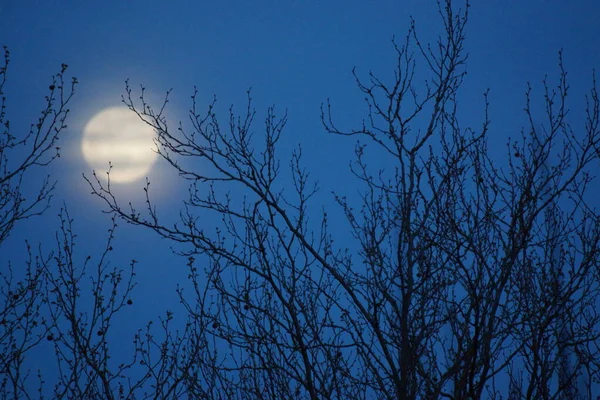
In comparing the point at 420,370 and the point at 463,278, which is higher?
the point at 463,278

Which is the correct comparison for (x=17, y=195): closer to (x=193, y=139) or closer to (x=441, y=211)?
(x=193, y=139)

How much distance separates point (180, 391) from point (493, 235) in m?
2.95

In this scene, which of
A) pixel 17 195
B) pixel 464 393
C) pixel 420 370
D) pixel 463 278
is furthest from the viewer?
pixel 17 195

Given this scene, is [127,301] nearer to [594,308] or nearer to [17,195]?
[17,195]

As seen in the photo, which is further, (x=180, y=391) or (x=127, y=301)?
(x=180, y=391)

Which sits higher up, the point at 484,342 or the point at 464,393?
the point at 484,342

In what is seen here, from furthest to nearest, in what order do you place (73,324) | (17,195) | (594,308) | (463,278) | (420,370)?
(594,308), (17,195), (73,324), (420,370), (463,278)

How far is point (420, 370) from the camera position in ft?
12.2

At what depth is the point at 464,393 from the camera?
3094 mm

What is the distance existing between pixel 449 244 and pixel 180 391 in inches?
106

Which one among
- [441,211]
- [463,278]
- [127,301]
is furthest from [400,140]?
[127,301]

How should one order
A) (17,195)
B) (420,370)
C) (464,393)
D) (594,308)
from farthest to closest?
(594,308), (17,195), (420,370), (464,393)

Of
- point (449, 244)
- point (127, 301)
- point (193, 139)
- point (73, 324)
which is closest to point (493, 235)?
point (449, 244)

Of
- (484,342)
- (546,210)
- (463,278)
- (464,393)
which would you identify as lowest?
(464,393)
